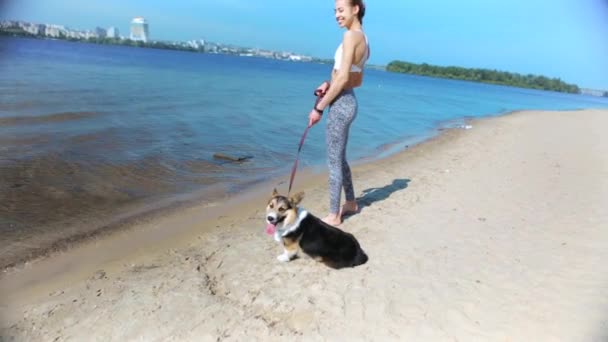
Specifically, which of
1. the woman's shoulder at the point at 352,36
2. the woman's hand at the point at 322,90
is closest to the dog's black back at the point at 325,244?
the woman's hand at the point at 322,90

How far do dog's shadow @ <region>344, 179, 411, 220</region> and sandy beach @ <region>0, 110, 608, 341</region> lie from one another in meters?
0.07

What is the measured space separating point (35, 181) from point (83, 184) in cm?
82

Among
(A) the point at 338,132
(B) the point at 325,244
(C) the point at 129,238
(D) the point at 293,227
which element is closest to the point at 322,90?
(A) the point at 338,132

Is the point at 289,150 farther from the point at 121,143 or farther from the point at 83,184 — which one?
the point at 83,184

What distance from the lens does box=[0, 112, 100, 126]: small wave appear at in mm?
10994

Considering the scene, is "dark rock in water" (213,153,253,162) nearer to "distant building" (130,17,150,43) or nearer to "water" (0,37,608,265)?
"water" (0,37,608,265)

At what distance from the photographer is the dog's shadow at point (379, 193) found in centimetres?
662

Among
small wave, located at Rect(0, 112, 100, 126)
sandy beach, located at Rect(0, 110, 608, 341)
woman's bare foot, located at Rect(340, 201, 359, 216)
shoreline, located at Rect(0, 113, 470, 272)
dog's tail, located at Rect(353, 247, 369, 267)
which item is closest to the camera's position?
sandy beach, located at Rect(0, 110, 608, 341)

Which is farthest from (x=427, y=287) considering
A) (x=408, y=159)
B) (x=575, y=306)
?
(x=408, y=159)

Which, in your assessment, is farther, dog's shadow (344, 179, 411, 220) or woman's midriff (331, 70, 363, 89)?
dog's shadow (344, 179, 411, 220)

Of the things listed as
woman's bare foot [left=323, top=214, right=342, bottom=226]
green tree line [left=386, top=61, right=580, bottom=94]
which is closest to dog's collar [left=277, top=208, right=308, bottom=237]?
woman's bare foot [left=323, top=214, right=342, bottom=226]

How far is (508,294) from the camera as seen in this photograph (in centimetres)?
380

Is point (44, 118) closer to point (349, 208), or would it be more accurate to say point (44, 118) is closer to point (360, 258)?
point (349, 208)

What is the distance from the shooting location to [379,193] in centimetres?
725
